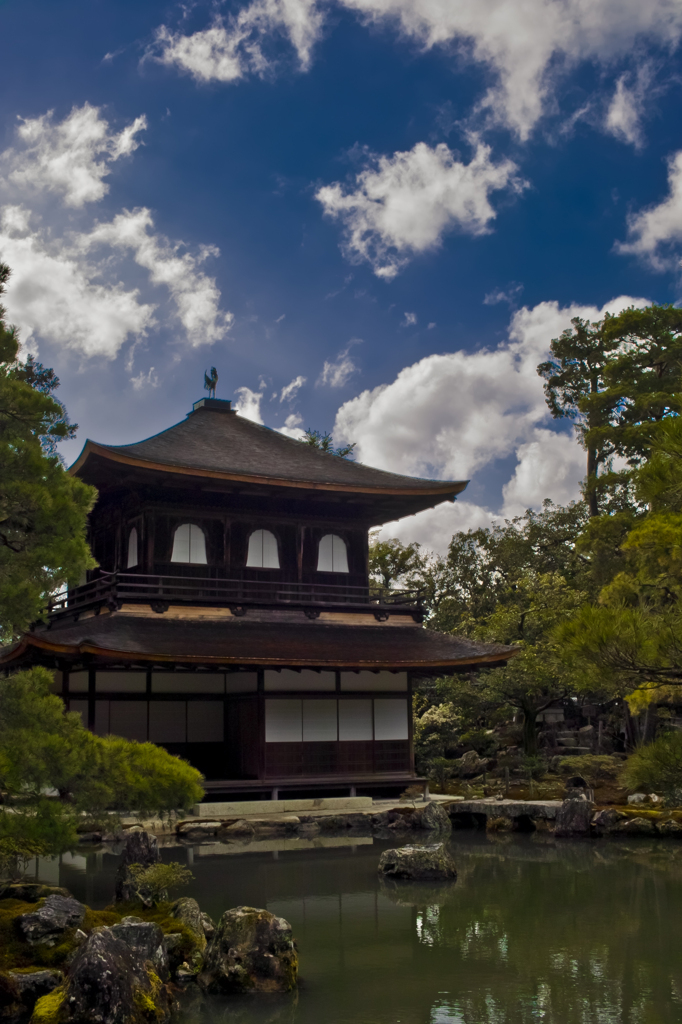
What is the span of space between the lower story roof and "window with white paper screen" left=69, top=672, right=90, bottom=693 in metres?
1.07

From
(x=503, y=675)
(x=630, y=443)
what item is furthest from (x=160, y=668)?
(x=630, y=443)

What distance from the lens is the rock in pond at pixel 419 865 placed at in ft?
45.5

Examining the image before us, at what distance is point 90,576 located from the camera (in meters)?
24.7

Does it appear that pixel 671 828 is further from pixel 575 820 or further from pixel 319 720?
pixel 319 720

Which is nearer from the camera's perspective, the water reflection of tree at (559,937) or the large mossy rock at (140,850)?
the water reflection of tree at (559,937)

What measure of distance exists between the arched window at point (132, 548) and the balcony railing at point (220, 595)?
0.43 meters

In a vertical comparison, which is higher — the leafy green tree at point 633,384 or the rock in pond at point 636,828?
the leafy green tree at point 633,384

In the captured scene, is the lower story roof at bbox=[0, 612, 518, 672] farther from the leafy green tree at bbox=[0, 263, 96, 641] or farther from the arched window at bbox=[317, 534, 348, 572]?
the leafy green tree at bbox=[0, 263, 96, 641]

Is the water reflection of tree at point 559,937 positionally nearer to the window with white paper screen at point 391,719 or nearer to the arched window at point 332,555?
the window with white paper screen at point 391,719

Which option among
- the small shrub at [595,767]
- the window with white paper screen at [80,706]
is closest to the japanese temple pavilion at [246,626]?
the window with white paper screen at [80,706]

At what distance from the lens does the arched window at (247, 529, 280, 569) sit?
908 inches

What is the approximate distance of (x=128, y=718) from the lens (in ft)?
68.1

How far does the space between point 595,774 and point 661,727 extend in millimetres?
4514

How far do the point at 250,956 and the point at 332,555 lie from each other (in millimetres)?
15922
